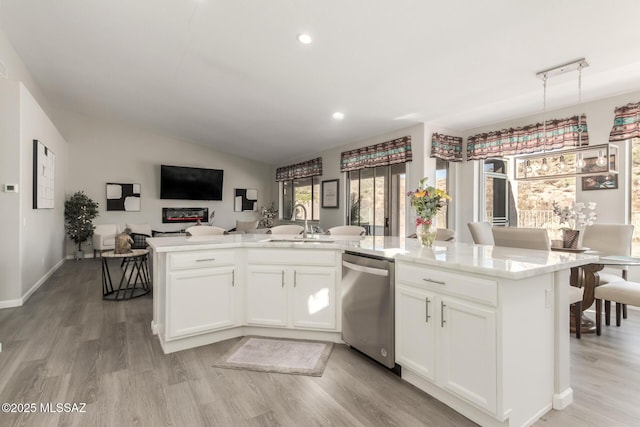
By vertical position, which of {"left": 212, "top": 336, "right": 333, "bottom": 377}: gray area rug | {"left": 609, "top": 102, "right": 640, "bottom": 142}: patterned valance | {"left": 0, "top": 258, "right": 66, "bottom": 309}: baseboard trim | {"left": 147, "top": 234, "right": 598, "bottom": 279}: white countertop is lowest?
{"left": 212, "top": 336, "right": 333, "bottom": 377}: gray area rug

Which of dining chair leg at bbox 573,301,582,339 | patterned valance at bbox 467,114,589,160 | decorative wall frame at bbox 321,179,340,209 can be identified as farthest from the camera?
decorative wall frame at bbox 321,179,340,209

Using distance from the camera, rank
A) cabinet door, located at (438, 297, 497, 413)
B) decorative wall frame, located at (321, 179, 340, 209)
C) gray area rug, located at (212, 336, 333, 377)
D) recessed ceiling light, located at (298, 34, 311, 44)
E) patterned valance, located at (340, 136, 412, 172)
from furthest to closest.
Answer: decorative wall frame, located at (321, 179, 340, 209) < patterned valance, located at (340, 136, 412, 172) < recessed ceiling light, located at (298, 34, 311, 44) < gray area rug, located at (212, 336, 333, 377) < cabinet door, located at (438, 297, 497, 413)

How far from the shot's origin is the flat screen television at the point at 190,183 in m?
8.05

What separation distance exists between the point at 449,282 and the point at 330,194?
219 inches

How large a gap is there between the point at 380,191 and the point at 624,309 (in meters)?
3.77

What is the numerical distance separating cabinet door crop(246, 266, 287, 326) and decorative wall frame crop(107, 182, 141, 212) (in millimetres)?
6490

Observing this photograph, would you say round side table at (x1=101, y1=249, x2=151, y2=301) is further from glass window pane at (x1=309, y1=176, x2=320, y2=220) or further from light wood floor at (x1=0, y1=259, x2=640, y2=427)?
glass window pane at (x1=309, y1=176, x2=320, y2=220)

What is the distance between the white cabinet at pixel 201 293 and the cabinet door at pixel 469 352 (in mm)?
1702

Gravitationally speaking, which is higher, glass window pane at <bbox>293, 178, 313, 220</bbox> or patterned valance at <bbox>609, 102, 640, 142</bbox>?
patterned valance at <bbox>609, 102, 640, 142</bbox>

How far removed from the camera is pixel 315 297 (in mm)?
2668

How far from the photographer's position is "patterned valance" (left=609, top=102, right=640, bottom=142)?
3717 millimetres

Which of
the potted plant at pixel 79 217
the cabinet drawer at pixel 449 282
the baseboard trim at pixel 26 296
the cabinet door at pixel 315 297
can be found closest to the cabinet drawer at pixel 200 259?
the cabinet door at pixel 315 297

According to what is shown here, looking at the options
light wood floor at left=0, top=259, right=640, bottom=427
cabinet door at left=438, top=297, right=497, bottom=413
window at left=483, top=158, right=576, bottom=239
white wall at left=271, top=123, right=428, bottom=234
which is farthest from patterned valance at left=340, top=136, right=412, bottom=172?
cabinet door at left=438, top=297, right=497, bottom=413

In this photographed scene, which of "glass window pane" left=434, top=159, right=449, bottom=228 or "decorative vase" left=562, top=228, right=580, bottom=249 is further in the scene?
"glass window pane" left=434, top=159, right=449, bottom=228
